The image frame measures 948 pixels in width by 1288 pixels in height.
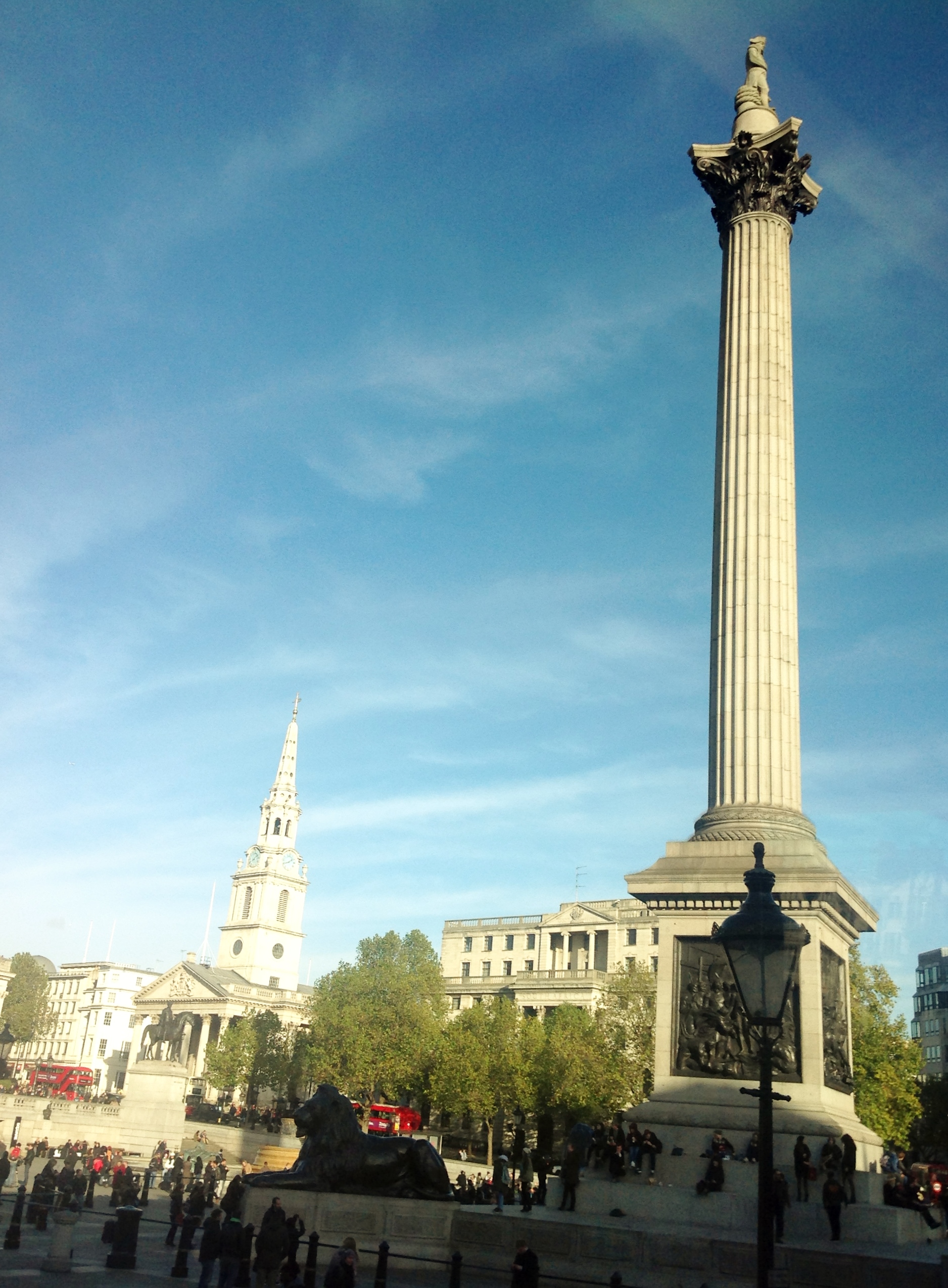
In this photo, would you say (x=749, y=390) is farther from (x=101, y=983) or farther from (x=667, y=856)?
(x=101, y=983)

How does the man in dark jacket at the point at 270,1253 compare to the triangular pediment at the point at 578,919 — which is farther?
the triangular pediment at the point at 578,919

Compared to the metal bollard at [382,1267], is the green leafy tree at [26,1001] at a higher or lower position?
higher

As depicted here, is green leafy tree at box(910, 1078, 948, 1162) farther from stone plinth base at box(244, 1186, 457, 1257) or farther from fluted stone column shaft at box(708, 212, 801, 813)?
stone plinth base at box(244, 1186, 457, 1257)

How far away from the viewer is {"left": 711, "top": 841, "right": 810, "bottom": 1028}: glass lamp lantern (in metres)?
10.6

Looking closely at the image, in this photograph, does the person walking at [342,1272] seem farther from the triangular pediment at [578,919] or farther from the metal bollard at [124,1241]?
the triangular pediment at [578,919]

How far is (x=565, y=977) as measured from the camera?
3506 inches

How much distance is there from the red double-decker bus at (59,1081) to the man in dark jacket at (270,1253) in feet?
270

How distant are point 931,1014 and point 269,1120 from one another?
3683 inches

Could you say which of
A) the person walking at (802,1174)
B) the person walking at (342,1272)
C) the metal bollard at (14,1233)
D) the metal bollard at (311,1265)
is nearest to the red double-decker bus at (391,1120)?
the metal bollard at (14,1233)

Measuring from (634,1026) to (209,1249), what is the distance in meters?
47.4

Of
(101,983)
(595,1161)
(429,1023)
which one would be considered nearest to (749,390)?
(595,1161)

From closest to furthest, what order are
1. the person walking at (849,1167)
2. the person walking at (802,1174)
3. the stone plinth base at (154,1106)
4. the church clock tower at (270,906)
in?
the person walking at (802,1174), the person walking at (849,1167), the stone plinth base at (154,1106), the church clock tower at (270,906)

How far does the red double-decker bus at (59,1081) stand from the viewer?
98.7 metres

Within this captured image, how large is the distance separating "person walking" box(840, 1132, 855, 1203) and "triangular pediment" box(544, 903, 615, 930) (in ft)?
252
